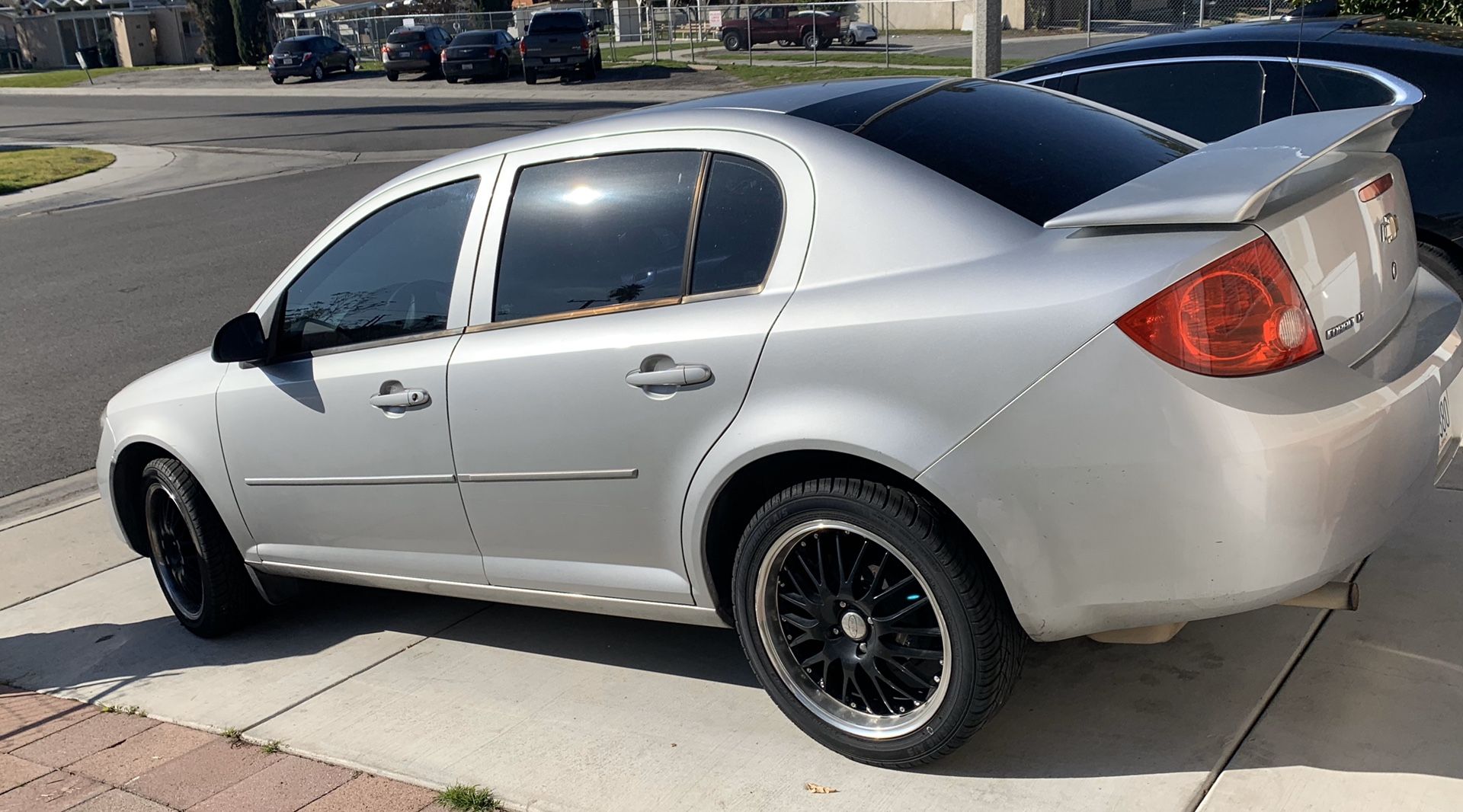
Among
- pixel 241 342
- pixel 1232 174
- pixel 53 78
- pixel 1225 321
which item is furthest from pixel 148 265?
pixel 53 78

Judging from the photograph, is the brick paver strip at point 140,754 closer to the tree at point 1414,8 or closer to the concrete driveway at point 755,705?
the concrete driveway at point 755,705

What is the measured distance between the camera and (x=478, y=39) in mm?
40438

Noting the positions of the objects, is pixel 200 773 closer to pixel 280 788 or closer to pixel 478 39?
pixel 280 788

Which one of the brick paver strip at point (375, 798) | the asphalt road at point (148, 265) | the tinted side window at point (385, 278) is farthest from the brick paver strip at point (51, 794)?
the asphalt road at point (148, 265)

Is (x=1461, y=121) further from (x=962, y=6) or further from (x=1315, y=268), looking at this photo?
(x=962, y=6)

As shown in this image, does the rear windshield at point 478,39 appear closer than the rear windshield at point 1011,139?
No

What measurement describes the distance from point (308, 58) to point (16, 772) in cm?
4696

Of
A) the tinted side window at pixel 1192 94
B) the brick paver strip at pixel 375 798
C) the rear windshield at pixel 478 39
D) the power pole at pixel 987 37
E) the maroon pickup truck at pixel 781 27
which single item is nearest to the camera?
the brick paver strip at pixel 375 798

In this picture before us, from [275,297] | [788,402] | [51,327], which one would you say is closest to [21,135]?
[51,327]

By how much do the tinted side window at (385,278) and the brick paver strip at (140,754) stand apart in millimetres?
1282

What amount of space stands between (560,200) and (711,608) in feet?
4.11

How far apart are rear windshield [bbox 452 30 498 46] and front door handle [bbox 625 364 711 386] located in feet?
127

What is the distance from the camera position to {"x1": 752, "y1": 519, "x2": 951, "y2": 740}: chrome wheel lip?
3295 millimetres

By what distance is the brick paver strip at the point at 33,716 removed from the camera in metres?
4.45
